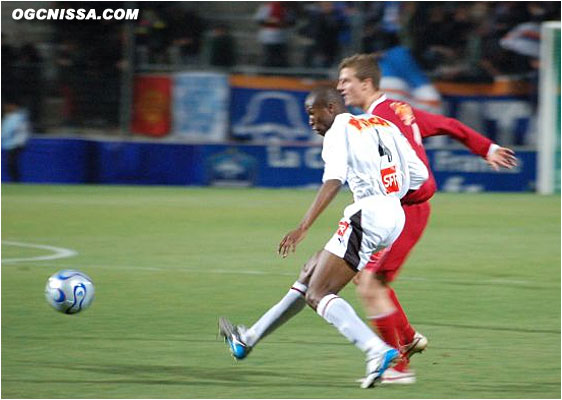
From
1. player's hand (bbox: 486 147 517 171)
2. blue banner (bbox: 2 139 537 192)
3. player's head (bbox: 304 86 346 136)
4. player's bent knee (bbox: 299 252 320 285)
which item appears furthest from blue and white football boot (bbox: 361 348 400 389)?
blue banner (bbox: 2 139 537 192)

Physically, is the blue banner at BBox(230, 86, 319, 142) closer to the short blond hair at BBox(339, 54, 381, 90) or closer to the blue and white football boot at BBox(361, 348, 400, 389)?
the short blond hair at BBox(339, 54, 381, 90)

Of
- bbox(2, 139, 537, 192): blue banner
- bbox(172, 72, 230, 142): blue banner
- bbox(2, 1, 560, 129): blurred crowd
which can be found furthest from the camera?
bbox(2, 1, 560, 129): blurred crowd

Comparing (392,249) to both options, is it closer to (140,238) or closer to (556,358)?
(556,358)

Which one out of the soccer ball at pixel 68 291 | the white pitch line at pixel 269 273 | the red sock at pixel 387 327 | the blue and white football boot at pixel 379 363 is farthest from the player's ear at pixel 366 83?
the white pitch line at pixel 269 273

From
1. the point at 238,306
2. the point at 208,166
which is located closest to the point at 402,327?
the point at 238,306

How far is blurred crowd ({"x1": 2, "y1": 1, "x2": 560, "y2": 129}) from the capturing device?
24344 mm

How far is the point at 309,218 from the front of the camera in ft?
22.1

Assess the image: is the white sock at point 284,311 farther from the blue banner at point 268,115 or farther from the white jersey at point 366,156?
the blue banner at point 268,115

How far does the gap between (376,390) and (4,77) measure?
63.5 feet

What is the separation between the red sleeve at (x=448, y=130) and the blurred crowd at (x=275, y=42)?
53.1 feet

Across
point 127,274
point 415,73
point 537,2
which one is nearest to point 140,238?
point 127,274

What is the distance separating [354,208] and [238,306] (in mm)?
3373

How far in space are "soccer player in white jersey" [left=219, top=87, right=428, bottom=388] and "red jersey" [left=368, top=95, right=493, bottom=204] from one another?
0.97 feet

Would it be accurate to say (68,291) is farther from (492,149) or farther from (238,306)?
(492,149)
